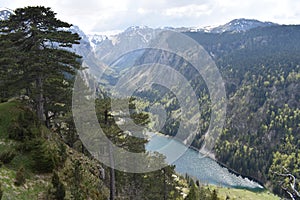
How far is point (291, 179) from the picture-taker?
10.7 m

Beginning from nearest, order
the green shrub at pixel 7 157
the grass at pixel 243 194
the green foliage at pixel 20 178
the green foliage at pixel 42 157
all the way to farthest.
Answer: the green foliage at pixel 20 178 → the green shrub at pixel 7 157 → the green foliage at pixel 42 157 → the grass at pixel 243 194

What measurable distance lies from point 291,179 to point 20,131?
78.5 ft

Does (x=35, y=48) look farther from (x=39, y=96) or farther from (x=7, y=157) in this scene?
(x=7, y=157)

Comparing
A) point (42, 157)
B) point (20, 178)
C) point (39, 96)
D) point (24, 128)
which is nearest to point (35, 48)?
point (39, 96)

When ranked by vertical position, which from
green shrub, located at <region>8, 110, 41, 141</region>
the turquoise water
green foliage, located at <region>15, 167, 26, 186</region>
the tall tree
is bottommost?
the turquoise water

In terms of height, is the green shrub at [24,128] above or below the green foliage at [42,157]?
above

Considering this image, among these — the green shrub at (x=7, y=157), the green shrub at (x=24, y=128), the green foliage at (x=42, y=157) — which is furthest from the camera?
the green shrub at (x=24, y=128)

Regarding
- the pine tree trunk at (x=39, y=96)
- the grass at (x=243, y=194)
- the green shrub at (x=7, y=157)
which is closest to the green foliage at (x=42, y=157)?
the green shrub at (x=7, y=157)

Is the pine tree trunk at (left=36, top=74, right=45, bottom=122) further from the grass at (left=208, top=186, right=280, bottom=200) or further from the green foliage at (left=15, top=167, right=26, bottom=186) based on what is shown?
the grass at (left=208, top=186, right=280, bottom=200)

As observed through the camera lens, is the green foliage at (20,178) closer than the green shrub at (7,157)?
Yes

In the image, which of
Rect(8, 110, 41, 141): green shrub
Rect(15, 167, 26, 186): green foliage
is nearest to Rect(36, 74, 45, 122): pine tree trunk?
Rect(8, 110, 41, 141): green shrub

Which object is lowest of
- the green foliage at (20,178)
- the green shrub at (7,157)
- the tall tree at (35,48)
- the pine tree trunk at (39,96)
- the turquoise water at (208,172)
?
A: the turquoise water at (208,172)

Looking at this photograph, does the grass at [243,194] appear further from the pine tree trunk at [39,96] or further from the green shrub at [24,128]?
the green shrub at [24,128]

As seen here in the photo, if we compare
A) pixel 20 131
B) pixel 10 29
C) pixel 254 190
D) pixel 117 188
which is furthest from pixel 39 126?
pixel 254 190
